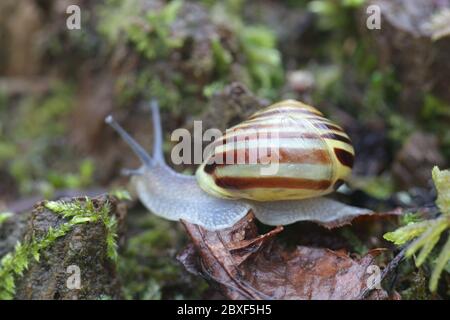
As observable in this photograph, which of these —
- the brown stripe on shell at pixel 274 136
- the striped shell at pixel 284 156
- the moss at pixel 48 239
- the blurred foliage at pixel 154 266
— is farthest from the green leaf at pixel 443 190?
the moss at pixel 48 239

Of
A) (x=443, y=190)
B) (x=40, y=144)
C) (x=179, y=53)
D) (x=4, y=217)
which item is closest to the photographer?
(x=443, y=190)

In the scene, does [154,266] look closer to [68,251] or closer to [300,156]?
[68,251]

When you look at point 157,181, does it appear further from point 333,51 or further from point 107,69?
point 333,51

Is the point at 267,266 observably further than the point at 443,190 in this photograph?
Yes

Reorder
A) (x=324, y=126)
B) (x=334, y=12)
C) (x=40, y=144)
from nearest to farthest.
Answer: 1. (x=324, y=126)
2. (x=334, y=12)
3. (x=40, y=144)

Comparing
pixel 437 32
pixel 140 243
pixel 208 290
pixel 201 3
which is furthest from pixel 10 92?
pixel 437 32

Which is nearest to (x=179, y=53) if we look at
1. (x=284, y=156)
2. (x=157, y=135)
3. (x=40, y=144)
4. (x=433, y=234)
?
(x=157, y=135)

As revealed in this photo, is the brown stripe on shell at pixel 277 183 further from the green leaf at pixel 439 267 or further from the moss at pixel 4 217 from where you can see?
the moss at pixel 4 217
